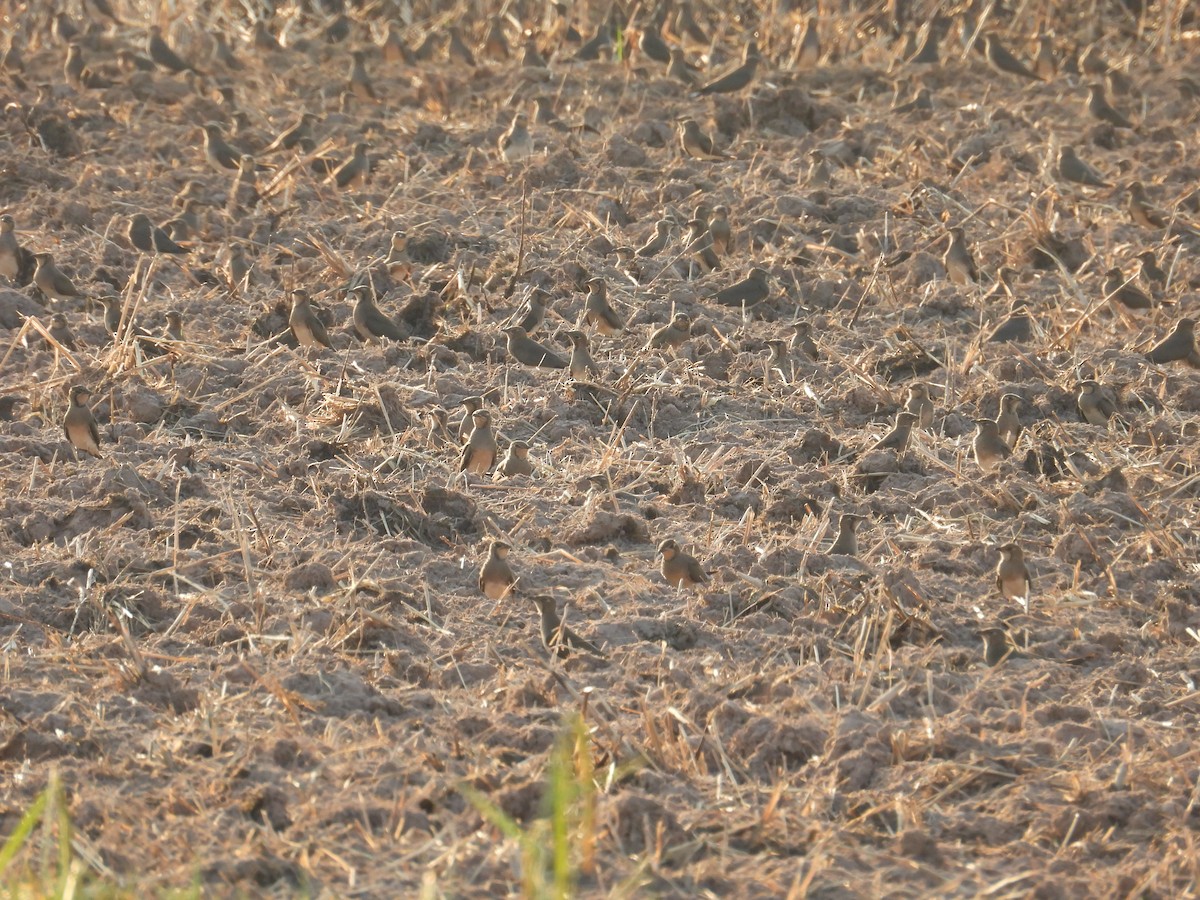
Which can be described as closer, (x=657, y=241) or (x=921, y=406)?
(x=921, y=406)

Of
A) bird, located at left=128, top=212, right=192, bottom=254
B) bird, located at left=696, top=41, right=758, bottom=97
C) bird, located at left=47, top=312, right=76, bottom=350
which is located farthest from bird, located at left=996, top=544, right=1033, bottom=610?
bird, located at left=696, top=41, right=758, bottom=97

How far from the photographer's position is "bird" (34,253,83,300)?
892cm

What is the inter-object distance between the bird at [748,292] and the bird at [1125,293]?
1604 mm

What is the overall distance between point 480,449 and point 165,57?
6.03m

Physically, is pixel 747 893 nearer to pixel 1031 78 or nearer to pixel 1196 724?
pixel 1196 724

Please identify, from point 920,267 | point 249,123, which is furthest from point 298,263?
point 920,267

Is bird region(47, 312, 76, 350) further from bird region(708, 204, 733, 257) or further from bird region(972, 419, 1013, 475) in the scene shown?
bird region(972, 419, 1013, 475)

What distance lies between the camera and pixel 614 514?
692cm

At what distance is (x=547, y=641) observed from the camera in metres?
6.04

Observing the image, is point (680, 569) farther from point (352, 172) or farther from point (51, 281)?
point (352, 172)

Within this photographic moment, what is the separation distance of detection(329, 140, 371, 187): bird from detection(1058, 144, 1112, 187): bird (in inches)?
153

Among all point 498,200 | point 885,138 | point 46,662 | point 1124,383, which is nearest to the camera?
point 46,662

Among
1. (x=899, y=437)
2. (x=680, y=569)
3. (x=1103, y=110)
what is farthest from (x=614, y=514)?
(x=1103, y=110)

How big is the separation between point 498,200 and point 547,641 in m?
4.71
